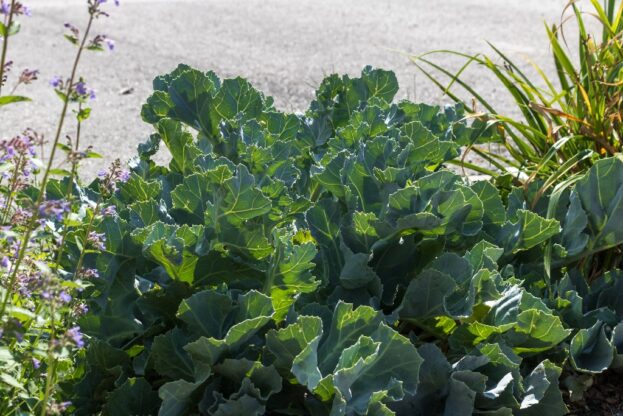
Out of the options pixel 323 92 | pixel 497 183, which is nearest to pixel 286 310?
pixel 323 92

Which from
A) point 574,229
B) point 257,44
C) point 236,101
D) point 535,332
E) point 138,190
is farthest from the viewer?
point 257,44

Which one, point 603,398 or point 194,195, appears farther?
point 603,398

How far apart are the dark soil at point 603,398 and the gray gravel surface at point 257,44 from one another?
3280 mm

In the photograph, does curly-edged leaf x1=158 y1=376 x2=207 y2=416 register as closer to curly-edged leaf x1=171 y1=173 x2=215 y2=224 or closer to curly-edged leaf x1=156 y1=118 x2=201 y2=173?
curly-edged leaf x1=171 y1=173 x2=215 y2=224

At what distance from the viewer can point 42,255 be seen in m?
3.08

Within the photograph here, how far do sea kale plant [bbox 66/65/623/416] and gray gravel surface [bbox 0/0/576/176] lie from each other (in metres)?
2.95

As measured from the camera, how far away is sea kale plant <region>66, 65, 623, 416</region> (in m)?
2.53

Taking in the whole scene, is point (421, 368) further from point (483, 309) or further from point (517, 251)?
point (517, 251)

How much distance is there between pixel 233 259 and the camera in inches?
108

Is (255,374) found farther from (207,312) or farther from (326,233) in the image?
(326,233)

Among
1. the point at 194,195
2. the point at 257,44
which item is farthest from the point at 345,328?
the point at 257,44

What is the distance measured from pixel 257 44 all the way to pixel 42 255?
5267 mm

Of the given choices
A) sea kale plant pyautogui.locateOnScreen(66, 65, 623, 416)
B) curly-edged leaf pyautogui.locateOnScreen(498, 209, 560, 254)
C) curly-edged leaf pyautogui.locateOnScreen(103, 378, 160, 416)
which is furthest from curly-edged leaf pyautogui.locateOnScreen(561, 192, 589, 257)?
curly-edged leaf pyautogui.locateOnScreen(103, 378, 160, 416)

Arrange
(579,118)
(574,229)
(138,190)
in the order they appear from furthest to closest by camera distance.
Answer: (579,118) < (574,229) < (138,190)
